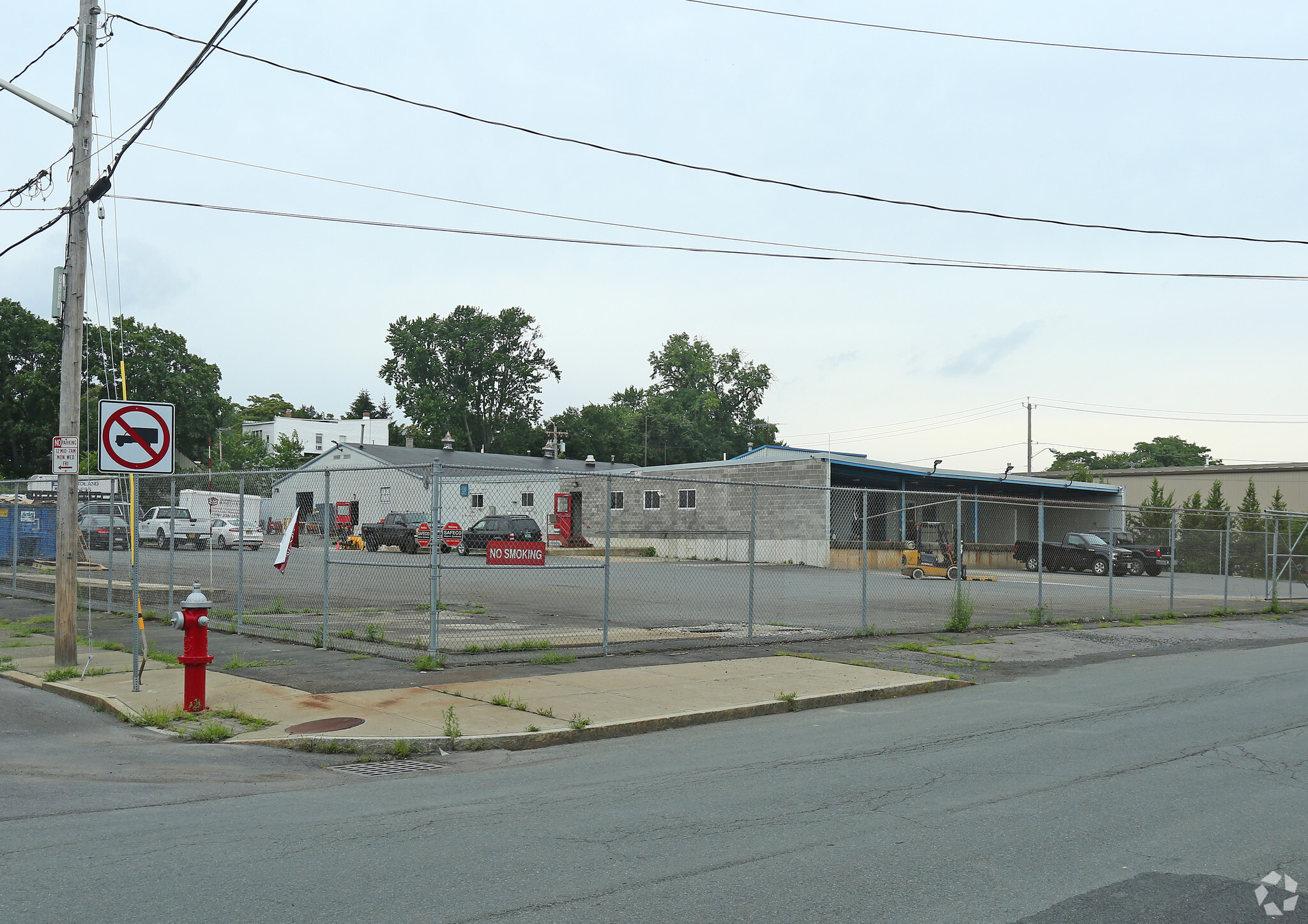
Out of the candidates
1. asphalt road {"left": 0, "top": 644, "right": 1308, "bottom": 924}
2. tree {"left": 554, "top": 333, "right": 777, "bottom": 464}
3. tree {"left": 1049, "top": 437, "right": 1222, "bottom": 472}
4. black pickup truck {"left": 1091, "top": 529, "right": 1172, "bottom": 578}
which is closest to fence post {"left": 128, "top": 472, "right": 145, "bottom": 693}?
asphalt road {"left": 0, "top": 644, "right": 1308, "bottom": 924}

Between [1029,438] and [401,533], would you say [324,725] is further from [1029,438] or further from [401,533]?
[1029,438]

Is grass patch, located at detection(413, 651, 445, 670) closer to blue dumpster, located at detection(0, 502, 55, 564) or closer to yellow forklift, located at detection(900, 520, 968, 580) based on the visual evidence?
yellow forklift, located at detection(900, 520, 968, 580)

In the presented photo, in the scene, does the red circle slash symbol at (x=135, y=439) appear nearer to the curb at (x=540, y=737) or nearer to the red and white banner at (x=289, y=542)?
the red and white banner at (x=289, y=542)

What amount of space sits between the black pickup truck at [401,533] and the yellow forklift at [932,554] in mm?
9088

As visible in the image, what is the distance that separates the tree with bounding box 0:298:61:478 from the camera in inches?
2376

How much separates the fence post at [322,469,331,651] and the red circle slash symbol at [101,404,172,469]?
244 cm

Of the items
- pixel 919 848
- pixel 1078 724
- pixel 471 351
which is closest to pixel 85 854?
pixel 919 848

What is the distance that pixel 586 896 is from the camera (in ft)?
15.4

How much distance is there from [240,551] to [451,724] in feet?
25.1

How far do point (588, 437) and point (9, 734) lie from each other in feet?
308

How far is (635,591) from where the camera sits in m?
17.1

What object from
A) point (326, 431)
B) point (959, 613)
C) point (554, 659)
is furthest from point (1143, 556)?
point (326, 431)

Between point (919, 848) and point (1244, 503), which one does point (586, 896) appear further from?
point (1244, 503)

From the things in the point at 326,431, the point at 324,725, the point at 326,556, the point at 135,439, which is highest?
the point at 326,431
